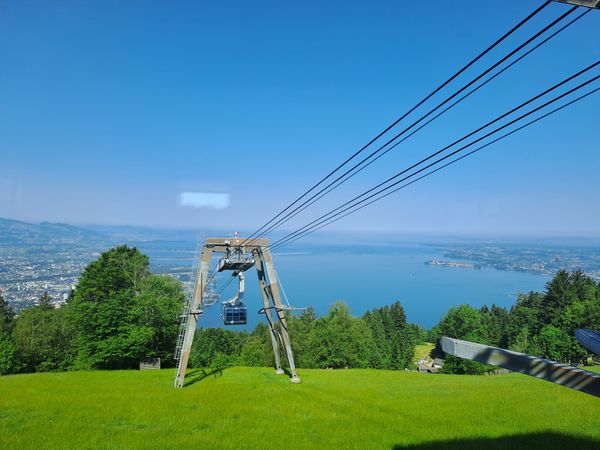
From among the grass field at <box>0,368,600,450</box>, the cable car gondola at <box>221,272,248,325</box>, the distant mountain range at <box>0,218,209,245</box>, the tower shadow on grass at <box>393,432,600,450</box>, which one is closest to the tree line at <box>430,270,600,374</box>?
the grass field at <box>0,368,600,450</box>

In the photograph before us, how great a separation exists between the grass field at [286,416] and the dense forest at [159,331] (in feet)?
24.1

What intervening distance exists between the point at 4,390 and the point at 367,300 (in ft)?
562

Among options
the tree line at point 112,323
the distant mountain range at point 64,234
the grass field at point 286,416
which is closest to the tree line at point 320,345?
the tree line at point 112,323

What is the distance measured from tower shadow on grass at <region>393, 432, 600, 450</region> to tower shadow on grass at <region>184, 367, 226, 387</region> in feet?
45.1

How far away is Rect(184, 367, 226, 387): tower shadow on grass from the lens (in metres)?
20.1

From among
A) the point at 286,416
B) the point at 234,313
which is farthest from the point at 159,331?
the point at 286,416

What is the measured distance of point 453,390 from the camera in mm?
18484

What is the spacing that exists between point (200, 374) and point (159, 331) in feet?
27.1

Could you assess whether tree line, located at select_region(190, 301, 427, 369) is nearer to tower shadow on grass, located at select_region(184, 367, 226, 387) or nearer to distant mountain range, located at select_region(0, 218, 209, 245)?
tower shadow on grass, located at select_region(184, 367, 226, 387)

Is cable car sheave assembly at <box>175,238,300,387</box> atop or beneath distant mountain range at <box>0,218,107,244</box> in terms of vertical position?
beneath

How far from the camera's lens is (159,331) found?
29.0m

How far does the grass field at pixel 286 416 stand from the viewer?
945cm

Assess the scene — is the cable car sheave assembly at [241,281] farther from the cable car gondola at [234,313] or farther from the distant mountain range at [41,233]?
the distant mountain range at [41,233]

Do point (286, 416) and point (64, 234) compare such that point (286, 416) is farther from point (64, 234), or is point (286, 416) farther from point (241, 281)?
point (64, 234)
